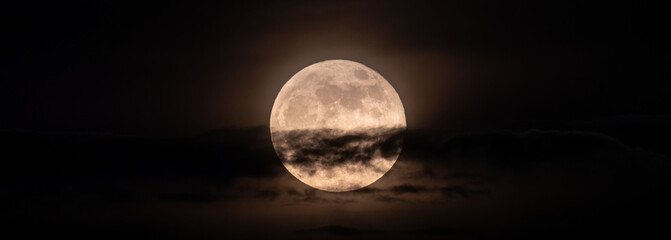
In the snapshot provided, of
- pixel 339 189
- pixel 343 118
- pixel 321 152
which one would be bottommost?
pixel 339 189

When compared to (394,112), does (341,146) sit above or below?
below

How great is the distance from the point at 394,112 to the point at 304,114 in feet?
12.8

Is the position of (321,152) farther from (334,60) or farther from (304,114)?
(334,60)

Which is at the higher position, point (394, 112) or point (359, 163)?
point (394, 112)

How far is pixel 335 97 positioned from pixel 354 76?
57.7 inches

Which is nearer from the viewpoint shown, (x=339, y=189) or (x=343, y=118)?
(x=343, y=118)

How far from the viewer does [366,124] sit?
20.4 m

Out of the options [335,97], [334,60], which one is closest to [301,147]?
[335,97]

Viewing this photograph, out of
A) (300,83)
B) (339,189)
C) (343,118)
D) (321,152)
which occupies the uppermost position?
(300,83)

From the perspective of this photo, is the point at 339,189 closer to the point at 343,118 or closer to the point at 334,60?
the point at 343,118

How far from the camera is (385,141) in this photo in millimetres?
21219

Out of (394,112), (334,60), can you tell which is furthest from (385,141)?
(334,60)

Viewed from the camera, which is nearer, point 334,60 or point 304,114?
point 304,114

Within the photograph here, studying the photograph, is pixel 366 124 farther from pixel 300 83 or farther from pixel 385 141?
pixel 300 83
